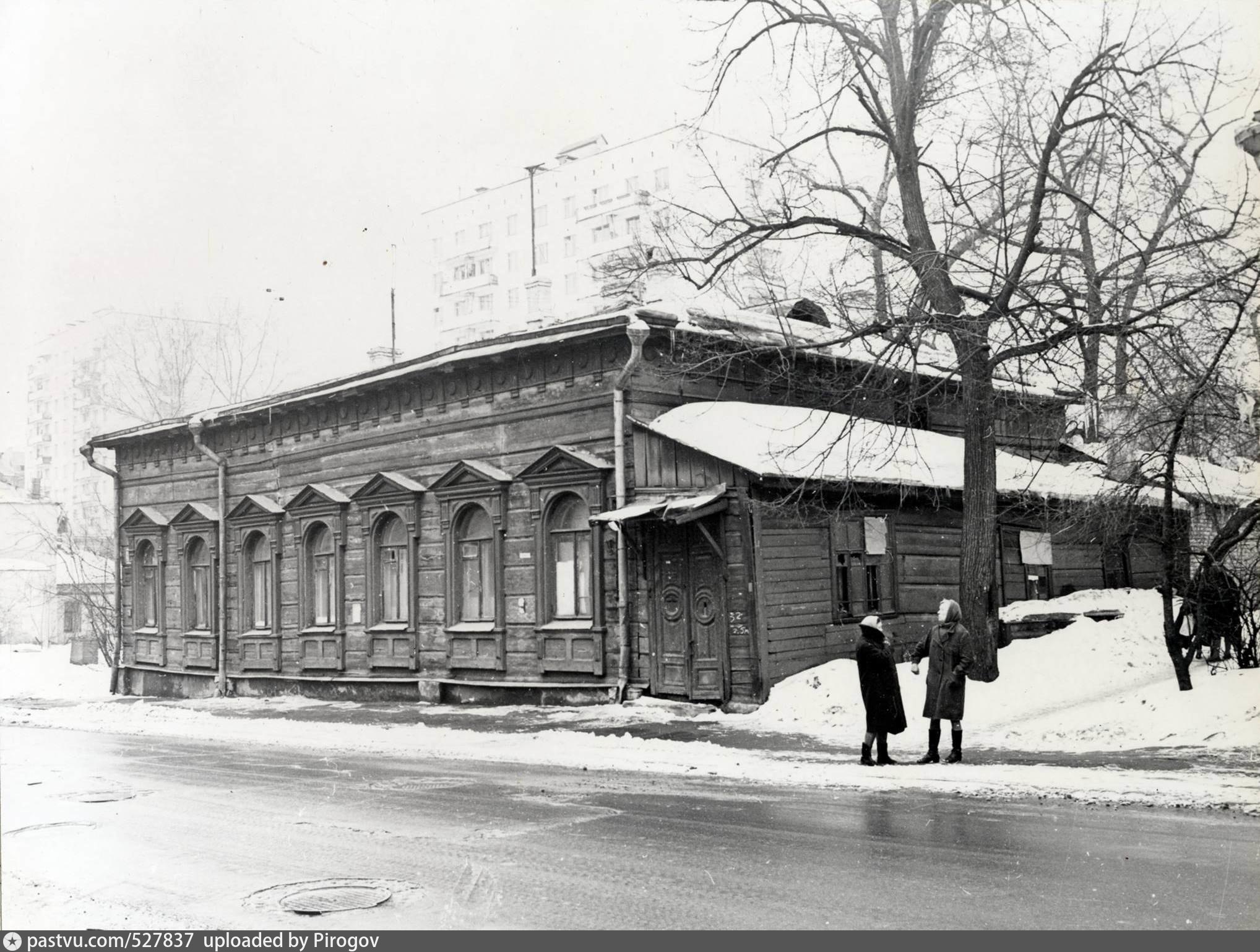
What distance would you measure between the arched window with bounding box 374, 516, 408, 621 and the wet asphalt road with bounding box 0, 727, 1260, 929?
9978 millimetres

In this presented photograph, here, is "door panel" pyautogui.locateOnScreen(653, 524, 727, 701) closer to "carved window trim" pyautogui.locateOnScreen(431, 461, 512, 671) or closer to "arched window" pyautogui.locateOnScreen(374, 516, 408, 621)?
"carved window trim" pyautogui.locateOnScreen(431, 461, 512, 671)

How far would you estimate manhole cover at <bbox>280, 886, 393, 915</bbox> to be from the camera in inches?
247

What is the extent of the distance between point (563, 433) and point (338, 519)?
621 cm

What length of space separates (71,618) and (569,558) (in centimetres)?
3189

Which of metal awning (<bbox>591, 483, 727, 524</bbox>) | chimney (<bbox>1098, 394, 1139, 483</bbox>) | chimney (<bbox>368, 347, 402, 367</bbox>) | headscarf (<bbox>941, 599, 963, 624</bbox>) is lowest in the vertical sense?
headscarf (<bbox>941, 599, 963, 624</bbox>)

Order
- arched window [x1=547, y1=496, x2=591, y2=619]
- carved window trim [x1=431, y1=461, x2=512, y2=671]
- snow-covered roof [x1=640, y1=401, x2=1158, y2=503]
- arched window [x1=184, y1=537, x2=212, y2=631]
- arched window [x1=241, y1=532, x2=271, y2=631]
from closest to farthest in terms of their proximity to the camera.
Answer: snow-covered roof [x1=640, y1=401, x2=1158, y2=503] → arched window [x1=547, y1=496, x2=591, y2=619] → carved window trim [x1=431, y1=461, x2=512, y2=671] → arched window [x1=241, y1=532, x2=271, y2=631] → arched window [x1=184, y1=537, x2=212, y2=631]

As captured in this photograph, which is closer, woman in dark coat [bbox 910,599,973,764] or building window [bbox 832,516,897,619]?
woman in dark coat [bbox 910,599,973,764]

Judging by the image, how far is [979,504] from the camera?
51.6ft

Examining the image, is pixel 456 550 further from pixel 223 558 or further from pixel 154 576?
pixel 154 576

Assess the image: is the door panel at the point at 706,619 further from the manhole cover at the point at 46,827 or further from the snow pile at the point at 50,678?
the snow pile at the point at 50,678

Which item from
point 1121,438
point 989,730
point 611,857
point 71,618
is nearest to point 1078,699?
point 989,730

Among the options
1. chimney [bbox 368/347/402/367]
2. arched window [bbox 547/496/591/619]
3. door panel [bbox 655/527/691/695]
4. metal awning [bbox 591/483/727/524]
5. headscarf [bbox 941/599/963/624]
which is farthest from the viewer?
chimney [bbox 368/347/402/367]

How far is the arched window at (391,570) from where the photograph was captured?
21.4m

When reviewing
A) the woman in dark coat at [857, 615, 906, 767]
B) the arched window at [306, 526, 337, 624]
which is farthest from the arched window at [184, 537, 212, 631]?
the woman in dark coat at [857, 615, 906, 767]
